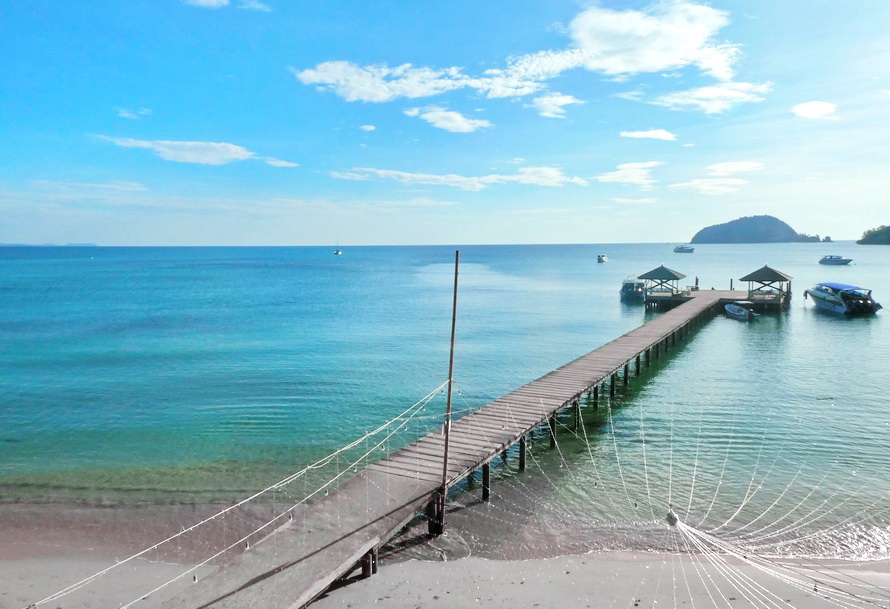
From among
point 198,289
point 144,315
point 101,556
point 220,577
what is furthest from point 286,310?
point 220,577

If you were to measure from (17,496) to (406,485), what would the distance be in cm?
1130

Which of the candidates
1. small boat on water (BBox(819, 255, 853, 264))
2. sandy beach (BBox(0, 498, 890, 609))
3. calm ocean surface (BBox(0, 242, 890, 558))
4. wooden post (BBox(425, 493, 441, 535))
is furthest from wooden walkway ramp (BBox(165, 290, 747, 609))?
small boat on water (BBox(819, 255, 853, 264))

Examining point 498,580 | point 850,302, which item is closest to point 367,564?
point 498,580

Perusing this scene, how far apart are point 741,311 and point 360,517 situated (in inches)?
1874

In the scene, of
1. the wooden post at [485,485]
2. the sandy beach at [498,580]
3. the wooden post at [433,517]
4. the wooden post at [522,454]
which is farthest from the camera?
the wooden post at [522,454]

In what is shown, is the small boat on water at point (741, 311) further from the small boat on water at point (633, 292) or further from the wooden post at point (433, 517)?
the wooden post at point (433, 517)

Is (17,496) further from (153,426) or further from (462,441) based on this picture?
(462,441)

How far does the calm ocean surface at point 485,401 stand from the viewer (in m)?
15.9

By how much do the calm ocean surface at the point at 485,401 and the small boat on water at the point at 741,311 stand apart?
3.88 feet

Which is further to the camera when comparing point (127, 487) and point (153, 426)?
point (153, 426)

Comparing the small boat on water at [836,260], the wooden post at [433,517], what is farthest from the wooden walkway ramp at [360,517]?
the small boat on water at [836,260]

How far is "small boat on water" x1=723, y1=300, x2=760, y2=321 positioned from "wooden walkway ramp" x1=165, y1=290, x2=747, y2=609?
35504 millimetres

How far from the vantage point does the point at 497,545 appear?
1319 cm

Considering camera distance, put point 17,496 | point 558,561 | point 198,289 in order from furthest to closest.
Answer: point 198,289, point 17,496, point 558,561
